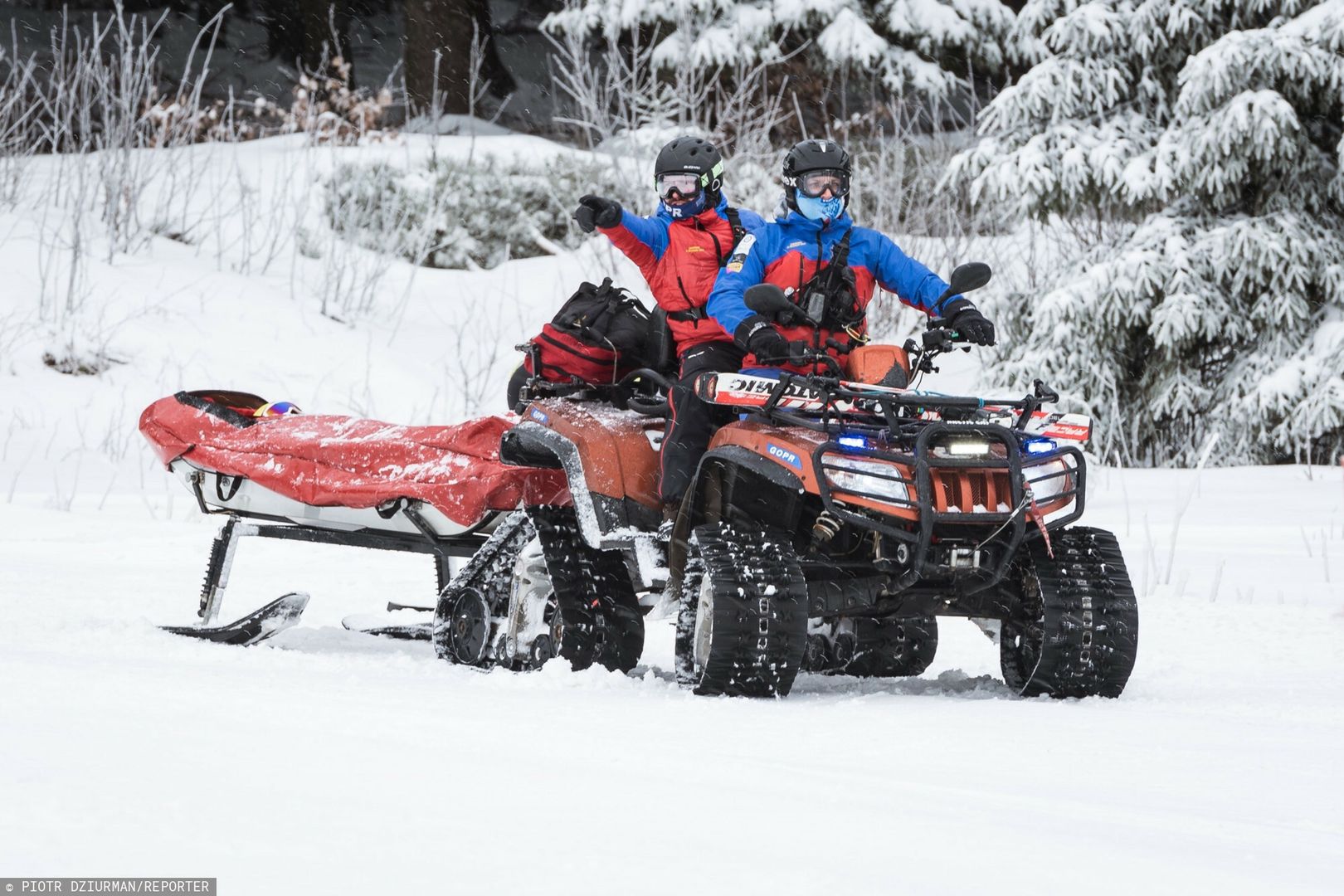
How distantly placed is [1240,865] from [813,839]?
2.23 ft

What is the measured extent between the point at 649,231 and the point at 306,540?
5.62ft

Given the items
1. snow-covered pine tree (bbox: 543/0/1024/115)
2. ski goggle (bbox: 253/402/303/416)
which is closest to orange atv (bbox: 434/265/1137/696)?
ski goggle (bbox: 253/402/303/416)

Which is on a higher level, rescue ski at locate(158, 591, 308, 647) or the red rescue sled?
the red rescue sled

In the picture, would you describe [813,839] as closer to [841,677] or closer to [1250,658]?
[841,677]

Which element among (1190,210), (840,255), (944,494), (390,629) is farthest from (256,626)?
(1190,210)

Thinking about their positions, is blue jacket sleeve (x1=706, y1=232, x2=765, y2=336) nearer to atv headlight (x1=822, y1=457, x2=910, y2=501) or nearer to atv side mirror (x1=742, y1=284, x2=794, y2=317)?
atv side mirror (x1=742, y1=284, x2=794, y2=317)

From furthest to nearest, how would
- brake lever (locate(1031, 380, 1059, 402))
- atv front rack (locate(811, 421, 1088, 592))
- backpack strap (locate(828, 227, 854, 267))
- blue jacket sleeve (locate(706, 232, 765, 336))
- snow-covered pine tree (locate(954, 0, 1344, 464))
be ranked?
snow-covered pine tree (locate(954, 0, 1344, 464))
backpack strap (locate(828, 227, 854, 267))
blue jacket sleeve (locate(706, 232, 765, 336))
brake lever (locate(1031, 380, 1059, 402))
atv front rack (locate(811, 421, 1088, 592))

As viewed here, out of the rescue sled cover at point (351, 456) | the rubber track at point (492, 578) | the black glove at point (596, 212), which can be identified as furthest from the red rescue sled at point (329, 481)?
the black glove at point (596, 212)

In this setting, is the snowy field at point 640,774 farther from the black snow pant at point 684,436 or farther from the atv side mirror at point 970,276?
the atv side mirror at point 970,276

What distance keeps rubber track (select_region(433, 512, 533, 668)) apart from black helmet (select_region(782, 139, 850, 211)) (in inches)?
55.8

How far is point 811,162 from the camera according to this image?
5.70m

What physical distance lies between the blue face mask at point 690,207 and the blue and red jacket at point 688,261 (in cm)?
Answer: 2

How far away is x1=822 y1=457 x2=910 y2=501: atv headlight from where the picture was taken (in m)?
4.83

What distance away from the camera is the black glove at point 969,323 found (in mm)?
5488
